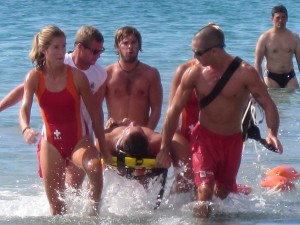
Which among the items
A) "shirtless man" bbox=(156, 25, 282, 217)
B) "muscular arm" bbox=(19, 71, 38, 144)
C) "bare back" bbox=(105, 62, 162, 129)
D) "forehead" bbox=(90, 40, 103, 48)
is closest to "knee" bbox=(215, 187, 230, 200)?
"shirtless man" bbox=(156, 25, 282, 217)

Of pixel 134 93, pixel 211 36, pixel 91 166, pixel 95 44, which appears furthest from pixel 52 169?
pixel 211 36

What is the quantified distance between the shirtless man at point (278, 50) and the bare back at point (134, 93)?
6.02 m

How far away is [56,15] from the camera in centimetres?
3338

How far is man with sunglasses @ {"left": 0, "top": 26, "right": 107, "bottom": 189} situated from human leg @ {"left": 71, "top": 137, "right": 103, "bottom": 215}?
22 centimetres

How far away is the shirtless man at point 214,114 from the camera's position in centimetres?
757

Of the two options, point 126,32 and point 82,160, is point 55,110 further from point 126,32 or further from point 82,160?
point 126,32

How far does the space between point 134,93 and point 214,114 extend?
42.1 inches

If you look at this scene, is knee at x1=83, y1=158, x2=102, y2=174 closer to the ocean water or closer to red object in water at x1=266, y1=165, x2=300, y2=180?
the ocean water

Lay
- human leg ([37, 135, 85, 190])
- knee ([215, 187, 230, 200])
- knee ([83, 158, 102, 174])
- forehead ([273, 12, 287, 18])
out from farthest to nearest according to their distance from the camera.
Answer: forehead ([273, 12, 287, 18]), knee ([215, 187, 230, 200]), human leg ([37, 135, 85, 190]), knee ([83, 158, 102, 174])

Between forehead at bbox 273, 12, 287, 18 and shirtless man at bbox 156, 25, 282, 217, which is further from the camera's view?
forehead at bbox 273, 12, 287, 18

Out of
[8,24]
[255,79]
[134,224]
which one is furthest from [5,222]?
[8,24]

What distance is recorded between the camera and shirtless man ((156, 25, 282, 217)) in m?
7.57

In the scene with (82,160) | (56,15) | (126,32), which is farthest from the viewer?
(56,15)

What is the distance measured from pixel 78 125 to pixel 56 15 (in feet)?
85.7
